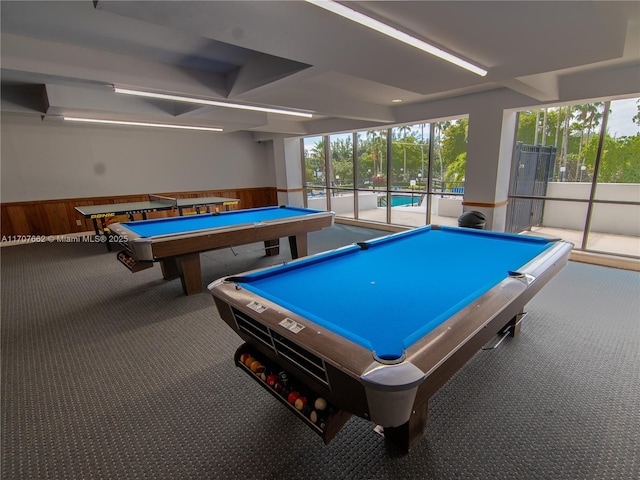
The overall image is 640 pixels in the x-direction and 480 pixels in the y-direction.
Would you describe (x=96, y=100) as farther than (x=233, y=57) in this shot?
Yes

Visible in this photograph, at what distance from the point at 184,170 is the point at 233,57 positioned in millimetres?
5184

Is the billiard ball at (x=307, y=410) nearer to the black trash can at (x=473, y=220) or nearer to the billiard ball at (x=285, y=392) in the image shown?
the billiard ball at (x=285, y=392)

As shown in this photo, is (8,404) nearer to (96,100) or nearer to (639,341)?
(96,100)

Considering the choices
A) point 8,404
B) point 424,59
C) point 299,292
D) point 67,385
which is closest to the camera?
point 299,292

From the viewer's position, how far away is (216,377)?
2.05 meters

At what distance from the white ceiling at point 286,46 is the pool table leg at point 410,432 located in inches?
84.9

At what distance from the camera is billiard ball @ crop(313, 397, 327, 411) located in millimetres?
1286

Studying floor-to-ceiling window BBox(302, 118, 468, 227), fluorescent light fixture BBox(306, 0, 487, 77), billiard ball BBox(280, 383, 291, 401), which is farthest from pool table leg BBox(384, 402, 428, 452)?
floor-to-ceiling window BBox(302, 118, 468, 227)

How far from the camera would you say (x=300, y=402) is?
133cm

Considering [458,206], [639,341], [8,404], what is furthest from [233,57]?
[458,206]

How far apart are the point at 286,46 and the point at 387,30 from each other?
694 mm

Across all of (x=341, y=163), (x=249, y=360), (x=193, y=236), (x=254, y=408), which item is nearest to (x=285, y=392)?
(x=249, y=360)

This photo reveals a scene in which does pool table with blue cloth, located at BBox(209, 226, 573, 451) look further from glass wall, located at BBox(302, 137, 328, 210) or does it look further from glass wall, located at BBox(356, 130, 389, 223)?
glass wall, located at BBox(302, 137, 328, 210)

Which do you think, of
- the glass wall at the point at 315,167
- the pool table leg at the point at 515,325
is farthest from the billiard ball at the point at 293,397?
the glass wall at the point at 315,167
